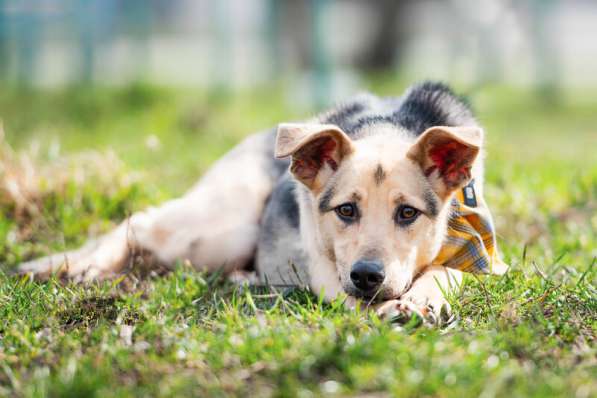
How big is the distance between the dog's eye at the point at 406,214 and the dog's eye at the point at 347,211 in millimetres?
244

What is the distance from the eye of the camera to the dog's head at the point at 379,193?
439 cm

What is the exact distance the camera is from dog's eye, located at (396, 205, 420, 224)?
454 centimetres

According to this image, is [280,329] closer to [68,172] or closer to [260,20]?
Result: [68,172]

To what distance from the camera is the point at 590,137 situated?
38.7ft

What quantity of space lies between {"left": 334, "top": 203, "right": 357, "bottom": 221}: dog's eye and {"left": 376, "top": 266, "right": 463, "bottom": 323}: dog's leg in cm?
52

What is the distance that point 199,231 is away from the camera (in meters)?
6.00

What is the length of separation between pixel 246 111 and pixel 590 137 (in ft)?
16.5

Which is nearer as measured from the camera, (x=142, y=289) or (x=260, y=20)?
(x=142, y=289)

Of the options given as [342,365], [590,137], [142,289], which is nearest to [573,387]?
[342,365]

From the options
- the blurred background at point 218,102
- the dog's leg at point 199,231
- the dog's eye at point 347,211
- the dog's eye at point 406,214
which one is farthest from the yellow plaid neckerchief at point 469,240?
the dog's leg at point 199,231

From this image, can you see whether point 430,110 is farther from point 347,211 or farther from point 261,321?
point 261,321

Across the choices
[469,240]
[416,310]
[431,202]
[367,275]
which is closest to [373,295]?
[367,275]

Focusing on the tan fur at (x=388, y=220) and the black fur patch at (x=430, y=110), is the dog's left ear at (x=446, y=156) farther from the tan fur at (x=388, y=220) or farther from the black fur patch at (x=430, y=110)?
the black fur patch at (x=430, y=110)

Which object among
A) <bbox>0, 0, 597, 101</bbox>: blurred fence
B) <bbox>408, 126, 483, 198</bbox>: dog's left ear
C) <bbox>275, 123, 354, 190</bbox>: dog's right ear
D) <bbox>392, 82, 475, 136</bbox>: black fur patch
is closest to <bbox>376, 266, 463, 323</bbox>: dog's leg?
<bbox>408, 126, 483, 198</bbox>: dog's left ear
